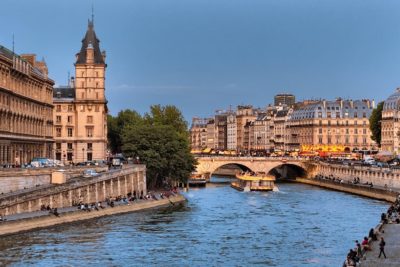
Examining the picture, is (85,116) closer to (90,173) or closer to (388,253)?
(90,173)

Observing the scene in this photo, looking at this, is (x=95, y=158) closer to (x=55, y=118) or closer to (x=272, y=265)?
(x=55, y=118)

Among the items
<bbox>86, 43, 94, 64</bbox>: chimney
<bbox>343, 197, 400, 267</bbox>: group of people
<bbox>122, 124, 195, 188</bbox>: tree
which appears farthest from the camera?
<bbox>86, 43, 94, 64</bbox>: chimney

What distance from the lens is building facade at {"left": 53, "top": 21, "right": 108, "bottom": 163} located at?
413 feet

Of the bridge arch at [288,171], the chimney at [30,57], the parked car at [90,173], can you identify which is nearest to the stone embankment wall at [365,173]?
the bridge arch at [288,171]

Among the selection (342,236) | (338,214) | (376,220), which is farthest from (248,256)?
(338,214)

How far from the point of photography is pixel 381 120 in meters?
166

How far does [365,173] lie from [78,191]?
54.2 metres

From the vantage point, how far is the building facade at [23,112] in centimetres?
8994

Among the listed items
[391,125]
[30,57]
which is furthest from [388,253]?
[391,125]

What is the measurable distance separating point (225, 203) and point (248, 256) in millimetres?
41595

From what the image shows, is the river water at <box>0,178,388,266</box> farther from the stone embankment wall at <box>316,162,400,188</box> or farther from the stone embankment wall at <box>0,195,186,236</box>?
the stone embankment wall at <box>316,162,400,188</box>

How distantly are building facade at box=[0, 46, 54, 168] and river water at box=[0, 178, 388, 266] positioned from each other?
17624mm

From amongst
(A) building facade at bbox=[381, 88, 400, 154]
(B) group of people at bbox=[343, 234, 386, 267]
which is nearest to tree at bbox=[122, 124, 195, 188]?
(B) group of people at bbox=[343, 234, 386, 267]

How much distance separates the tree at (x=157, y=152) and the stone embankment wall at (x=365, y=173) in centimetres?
2386
